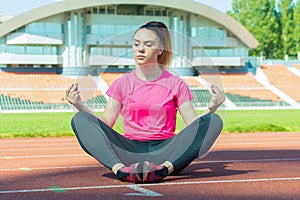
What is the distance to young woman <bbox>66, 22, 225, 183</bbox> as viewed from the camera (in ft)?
20.5

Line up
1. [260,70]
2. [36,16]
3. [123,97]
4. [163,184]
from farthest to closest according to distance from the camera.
A: 1. [260,70]
2. [36,16]
3. [123,97]
4. [163,184]

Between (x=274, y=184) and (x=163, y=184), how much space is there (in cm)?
101

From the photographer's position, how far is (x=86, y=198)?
17.3ft

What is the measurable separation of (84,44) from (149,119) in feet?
169

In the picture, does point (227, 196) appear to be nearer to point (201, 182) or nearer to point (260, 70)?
point (201, 182)

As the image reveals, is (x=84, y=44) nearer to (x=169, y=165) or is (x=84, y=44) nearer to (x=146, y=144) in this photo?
(x=146, y=144)

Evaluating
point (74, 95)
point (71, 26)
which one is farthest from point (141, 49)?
point (71, 26)

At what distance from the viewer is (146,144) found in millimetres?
6418

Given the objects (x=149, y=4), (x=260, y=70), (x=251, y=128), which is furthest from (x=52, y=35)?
(x=251, y=128)

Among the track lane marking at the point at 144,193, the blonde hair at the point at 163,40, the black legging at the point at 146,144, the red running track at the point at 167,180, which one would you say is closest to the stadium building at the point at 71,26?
the red running track at the point at 167,180

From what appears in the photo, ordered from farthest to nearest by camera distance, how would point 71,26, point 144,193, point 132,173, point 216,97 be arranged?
point 71,26 → point 216,97 → point 132,173 → point 144,193

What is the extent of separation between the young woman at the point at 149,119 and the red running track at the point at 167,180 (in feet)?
0.84

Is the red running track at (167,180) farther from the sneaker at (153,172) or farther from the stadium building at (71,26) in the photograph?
the stadium building at (71,26)

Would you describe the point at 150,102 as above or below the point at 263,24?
below
